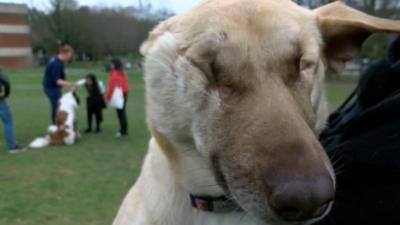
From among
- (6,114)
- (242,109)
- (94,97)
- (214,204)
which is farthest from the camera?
(94,97)

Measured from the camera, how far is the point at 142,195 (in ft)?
7.79

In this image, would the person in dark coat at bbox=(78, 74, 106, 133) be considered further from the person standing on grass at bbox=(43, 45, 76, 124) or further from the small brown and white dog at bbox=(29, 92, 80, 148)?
the small brown and white dog at bbox=(29, 92, 80, 148)

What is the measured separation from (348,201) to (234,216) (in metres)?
0.43

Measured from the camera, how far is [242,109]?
1772 mm

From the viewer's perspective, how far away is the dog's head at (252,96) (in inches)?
61.7

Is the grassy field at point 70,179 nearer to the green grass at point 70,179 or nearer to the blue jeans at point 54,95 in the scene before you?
the green grass at point 70,179

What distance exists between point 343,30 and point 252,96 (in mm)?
549

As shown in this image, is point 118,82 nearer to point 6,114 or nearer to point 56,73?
point 56,73

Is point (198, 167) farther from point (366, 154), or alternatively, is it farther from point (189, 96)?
point (366, 154)

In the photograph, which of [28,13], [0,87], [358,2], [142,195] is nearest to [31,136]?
[0,87]

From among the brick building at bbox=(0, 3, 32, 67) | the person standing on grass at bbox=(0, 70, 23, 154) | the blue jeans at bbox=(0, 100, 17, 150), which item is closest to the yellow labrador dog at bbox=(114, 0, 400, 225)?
the person standing on grass at bbox=(0, 70, 23, 154)

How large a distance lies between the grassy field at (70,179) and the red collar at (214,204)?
8.94 ft

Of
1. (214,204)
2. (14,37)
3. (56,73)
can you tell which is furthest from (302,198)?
(14,37)

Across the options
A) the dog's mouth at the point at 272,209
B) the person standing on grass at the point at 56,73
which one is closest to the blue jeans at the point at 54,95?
the person standing on grass at the point at 56,73
